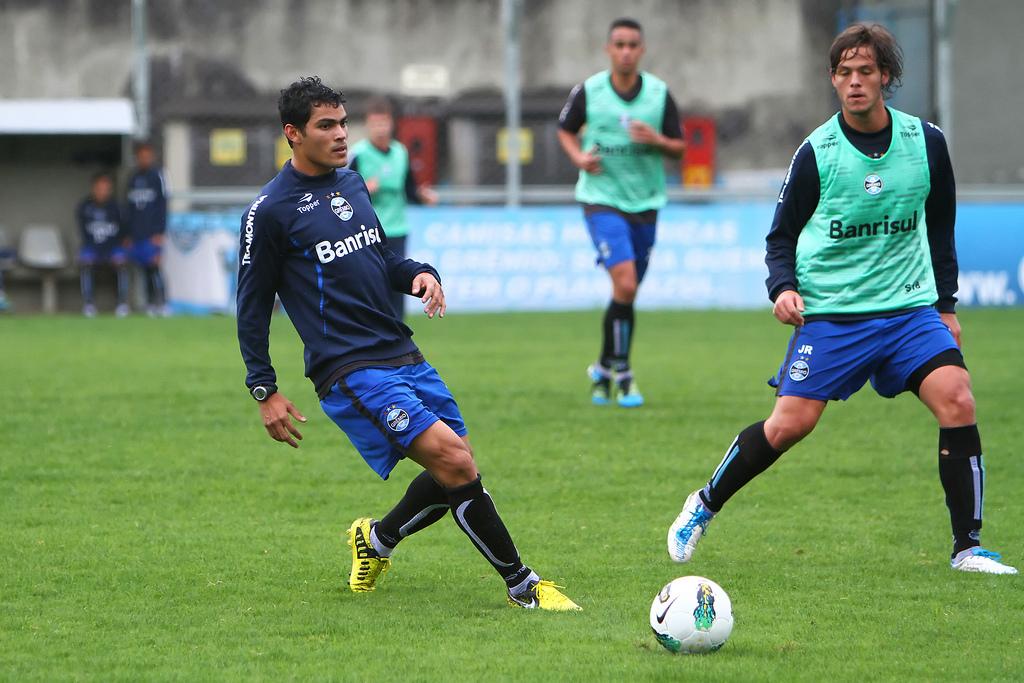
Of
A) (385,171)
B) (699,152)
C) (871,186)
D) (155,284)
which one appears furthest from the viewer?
(699,152)

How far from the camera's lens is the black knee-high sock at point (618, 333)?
10.7m

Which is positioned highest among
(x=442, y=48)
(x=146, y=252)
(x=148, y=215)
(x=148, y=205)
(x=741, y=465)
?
(x=442, y=48)

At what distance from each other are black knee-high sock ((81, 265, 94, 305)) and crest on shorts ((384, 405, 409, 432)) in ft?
51.0

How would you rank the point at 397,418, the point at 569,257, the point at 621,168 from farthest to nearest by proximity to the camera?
the point at 569,257 → the point at 621,168 → the point at 397,418

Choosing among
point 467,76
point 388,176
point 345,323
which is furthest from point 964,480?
point 467,76

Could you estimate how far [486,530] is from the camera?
543 cm

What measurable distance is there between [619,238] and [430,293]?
5.42 meters

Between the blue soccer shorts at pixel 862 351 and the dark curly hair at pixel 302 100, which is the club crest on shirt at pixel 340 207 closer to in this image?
the dark curly hair at pixel 302 100

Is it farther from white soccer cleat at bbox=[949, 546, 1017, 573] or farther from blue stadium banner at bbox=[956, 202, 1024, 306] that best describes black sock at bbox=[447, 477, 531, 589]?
blue stadium banner at bbox=[956, 202, 1024, 306]

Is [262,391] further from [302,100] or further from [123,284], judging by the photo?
[123,284]

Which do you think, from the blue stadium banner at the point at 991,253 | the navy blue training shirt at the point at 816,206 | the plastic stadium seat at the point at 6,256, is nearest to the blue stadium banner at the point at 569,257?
the blue stadium banner at the point at 991,253

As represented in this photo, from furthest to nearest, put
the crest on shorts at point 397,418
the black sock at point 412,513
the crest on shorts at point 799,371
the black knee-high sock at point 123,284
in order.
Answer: the black knee-high sock at point 123,284 < the crest on shorts at point 799,371 < the black sock at point 412,513 < the crest on shorts at point 397,418

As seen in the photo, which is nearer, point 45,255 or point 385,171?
point 385,171

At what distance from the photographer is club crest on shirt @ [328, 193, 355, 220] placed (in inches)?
219
